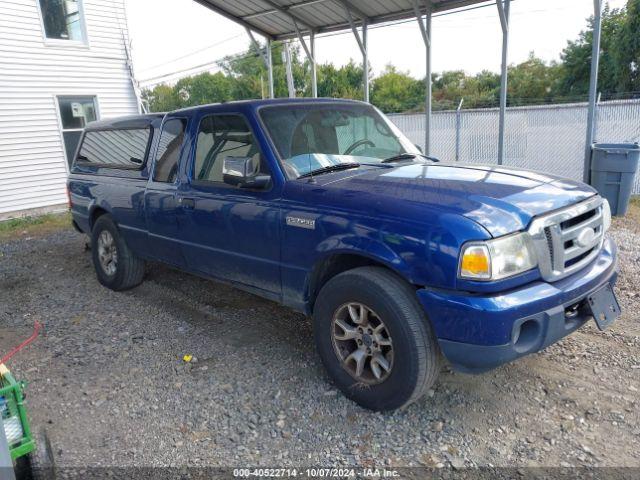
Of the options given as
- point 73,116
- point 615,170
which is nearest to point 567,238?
point 615,170

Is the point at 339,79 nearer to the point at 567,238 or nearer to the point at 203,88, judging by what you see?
the point at 203,88

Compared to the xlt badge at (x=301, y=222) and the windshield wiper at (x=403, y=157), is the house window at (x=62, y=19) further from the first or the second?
the xlt badge at (x=301, y=222)

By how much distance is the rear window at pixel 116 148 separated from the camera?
5004 mm

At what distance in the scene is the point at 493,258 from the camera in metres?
2.58

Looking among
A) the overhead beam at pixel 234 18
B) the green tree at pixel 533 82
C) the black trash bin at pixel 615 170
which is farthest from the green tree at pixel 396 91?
the black trash bin at pixel 615 170

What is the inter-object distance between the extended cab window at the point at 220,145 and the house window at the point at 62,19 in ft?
30.8

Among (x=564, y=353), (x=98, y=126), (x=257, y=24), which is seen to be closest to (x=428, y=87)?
(x=257, y=24)

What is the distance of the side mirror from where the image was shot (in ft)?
11.5

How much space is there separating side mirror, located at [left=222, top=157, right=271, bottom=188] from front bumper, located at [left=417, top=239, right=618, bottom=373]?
1442 millimetres

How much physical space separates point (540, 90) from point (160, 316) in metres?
40.5

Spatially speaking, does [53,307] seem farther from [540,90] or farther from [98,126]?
[540,90]

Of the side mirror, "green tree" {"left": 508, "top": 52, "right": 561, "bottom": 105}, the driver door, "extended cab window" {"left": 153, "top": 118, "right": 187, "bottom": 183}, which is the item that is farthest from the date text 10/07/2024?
"green tree" {"left": 508, "top": 52, "right": 561, "bottom": 105}

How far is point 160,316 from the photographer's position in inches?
193

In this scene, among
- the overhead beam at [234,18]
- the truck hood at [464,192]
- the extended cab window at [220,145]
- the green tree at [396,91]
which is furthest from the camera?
the green tree at [396,91]
